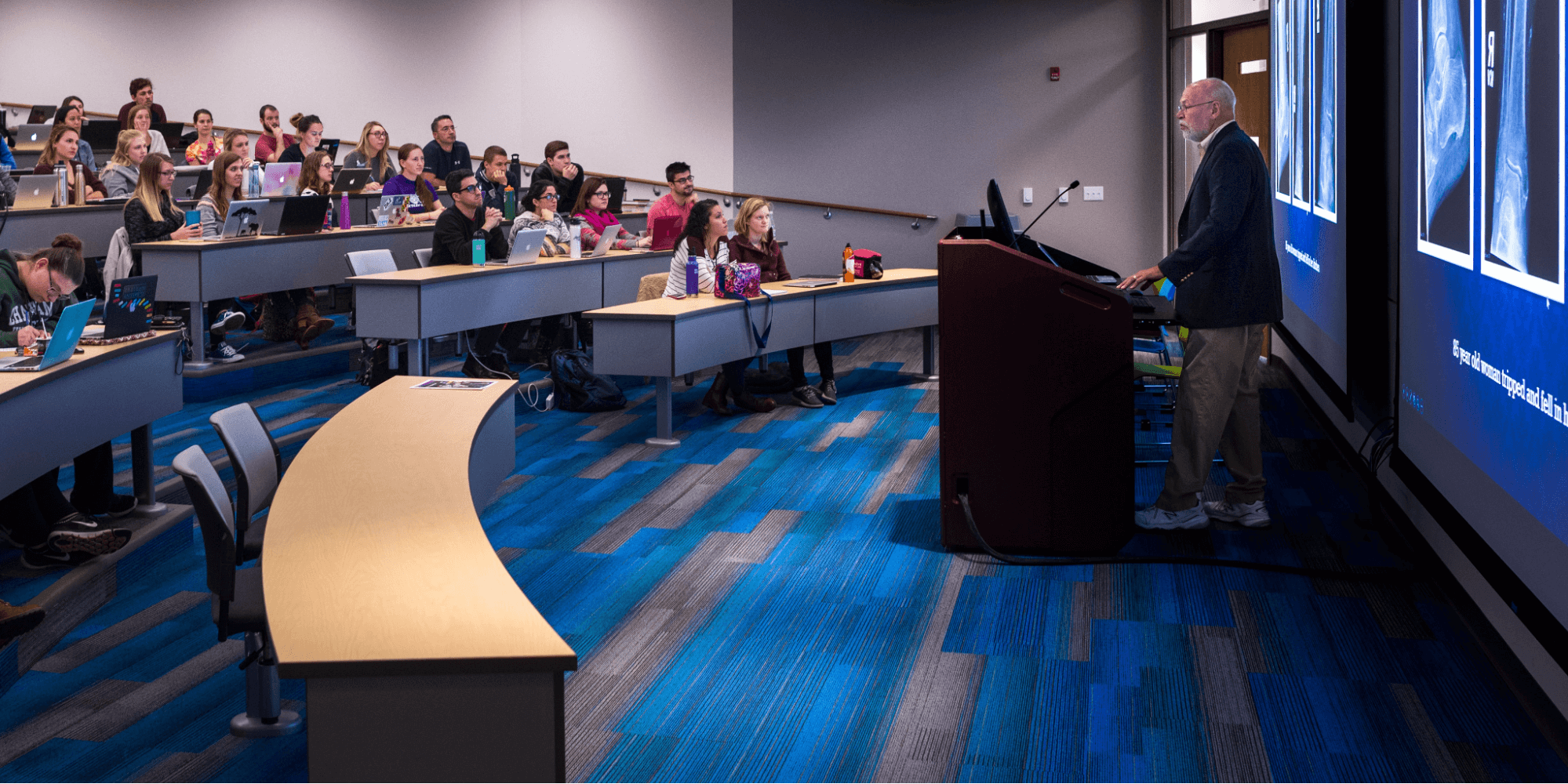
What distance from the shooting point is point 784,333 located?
726 cm

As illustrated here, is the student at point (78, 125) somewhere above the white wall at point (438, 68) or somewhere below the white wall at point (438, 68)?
below

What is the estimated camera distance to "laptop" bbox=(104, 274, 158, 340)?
182 inches

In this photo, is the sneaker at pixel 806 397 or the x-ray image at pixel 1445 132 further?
the sneaker at pixel 806 397

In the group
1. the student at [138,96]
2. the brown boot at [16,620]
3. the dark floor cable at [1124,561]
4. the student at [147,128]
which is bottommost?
the dark floor cable at [1124,561]

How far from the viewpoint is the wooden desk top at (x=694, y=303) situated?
625 cm

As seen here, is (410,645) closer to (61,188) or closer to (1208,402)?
(1208,402)

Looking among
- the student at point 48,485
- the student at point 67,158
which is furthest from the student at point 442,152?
the student at point 48,485

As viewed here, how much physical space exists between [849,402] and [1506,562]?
4994mm

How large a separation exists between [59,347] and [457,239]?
3.71m

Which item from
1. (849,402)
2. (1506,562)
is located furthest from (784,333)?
(1506,562)

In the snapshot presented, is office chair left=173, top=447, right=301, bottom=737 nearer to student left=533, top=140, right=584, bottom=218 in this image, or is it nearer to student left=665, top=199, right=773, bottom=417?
student left=665, top=199, right=773, bottom=417

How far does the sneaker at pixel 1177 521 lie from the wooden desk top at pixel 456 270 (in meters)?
4.00

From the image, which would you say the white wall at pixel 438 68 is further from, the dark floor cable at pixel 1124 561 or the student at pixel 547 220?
the dark floor cable at pixel 1124 561

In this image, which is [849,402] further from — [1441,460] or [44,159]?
[44,159]
